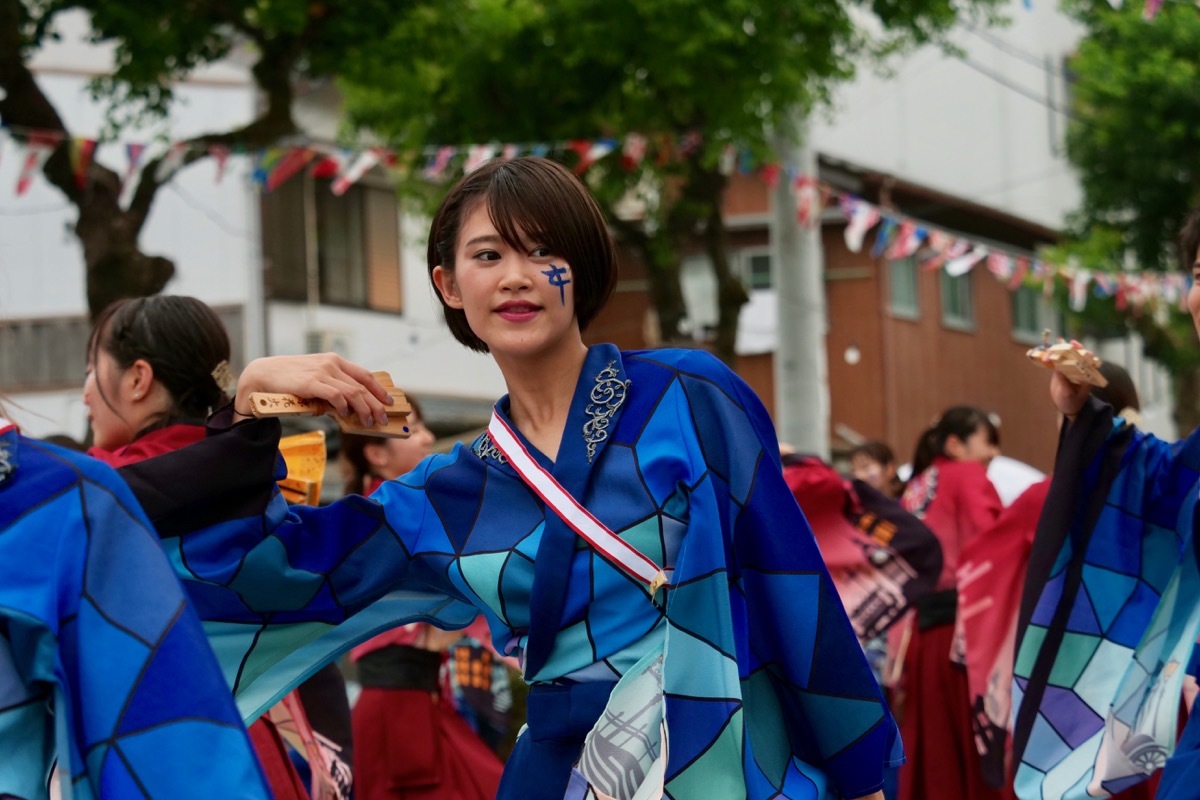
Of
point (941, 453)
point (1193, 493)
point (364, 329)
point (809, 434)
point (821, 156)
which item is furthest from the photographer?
point (821, 156)

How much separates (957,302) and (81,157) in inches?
625

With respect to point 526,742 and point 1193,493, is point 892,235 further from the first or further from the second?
point 526,742

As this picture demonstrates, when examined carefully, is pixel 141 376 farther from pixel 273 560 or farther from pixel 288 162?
pixel 288 162

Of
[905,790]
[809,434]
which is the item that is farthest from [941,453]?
[809,434]

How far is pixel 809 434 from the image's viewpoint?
14.6m

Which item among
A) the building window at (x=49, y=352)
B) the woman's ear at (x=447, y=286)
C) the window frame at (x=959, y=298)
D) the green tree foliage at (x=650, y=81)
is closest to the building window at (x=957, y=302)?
the window frame at (x=959, y=298)

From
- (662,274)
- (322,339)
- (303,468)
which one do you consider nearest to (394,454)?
(303,468)

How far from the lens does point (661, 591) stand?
2.54 meters

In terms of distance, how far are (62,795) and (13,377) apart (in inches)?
611

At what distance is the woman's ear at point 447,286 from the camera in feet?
9.52

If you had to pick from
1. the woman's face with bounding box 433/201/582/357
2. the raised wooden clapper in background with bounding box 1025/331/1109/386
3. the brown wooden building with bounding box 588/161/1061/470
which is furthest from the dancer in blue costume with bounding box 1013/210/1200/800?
the brown wooden building with bounding box 588/161/1061/470

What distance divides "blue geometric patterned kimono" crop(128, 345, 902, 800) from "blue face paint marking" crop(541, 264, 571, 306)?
0.14 metres

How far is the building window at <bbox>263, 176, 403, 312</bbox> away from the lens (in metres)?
17.0

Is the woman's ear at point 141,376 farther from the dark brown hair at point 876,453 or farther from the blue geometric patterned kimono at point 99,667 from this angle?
the dark brown hair at point 876,453
